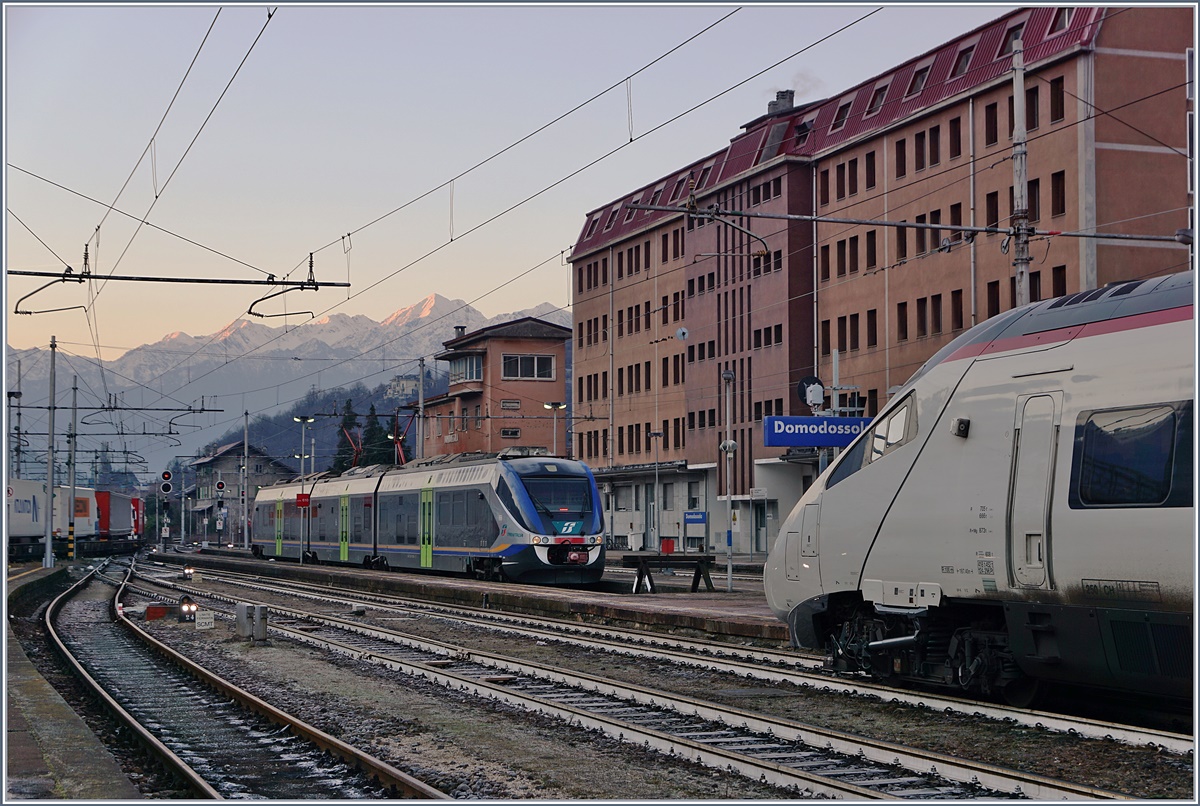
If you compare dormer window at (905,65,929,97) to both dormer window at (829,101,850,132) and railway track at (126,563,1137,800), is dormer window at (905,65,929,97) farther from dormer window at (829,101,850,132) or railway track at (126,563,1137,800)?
railway track at (126,563,1137,800)

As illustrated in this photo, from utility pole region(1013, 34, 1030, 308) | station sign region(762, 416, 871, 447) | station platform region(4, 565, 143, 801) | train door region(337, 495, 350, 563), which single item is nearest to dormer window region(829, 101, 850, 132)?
train door region(337, 495, 350, 563)

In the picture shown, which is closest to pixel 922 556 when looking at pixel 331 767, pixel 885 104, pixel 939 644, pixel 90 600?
pixel 939 644

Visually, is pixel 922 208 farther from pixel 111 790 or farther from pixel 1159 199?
pixel 111 790

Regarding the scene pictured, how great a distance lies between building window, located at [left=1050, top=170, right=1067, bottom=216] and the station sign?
26562mm

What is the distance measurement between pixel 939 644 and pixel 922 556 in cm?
101

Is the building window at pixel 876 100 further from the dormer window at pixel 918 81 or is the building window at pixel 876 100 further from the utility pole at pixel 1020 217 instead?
the utility pole at pixel 1020 217

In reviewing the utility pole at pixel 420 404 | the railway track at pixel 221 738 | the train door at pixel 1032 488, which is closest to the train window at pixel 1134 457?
the train door at pixel 1032 488

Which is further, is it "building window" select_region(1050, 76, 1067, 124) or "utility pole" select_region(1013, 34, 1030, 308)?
"building window" select_region(1050, 76, 1067, 124)

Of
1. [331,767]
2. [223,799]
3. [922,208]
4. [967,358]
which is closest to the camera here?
[223,799]

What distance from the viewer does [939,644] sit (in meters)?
13.7

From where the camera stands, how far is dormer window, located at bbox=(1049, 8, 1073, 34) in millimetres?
48875

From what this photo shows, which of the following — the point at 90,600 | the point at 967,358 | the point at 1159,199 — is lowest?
the point at 90,600

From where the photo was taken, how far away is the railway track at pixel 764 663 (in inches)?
444

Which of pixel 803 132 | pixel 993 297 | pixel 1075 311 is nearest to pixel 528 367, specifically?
pixel 803 132
